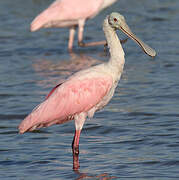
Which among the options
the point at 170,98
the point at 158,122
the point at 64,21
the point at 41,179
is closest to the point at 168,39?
the point at 64,21

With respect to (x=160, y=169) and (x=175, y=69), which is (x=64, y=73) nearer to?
(x=175, y=69)

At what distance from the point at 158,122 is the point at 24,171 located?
241 cm

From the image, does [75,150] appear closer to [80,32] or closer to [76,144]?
[76,144]

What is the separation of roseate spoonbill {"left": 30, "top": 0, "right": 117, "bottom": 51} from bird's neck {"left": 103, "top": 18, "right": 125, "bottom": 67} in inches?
261

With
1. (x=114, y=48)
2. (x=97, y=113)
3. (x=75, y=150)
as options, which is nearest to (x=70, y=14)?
(x=97, y=113)

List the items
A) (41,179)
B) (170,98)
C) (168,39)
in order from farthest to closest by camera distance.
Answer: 1. (168,39)
2. (170,98)
3. (41,179)

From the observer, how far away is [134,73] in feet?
39.5

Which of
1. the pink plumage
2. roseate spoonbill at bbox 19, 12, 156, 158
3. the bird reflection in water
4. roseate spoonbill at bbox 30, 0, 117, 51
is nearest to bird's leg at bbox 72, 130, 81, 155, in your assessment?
roseate spoonbill at bbox 19, 12, 156, 158

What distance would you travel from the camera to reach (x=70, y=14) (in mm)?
15031

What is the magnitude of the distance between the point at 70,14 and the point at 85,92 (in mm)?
7244

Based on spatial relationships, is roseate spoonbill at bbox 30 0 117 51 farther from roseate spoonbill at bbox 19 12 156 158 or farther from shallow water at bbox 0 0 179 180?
roseate spoonbill at bbox 19 12 156 158

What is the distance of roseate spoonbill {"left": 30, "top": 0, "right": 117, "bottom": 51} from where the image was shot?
14758mm

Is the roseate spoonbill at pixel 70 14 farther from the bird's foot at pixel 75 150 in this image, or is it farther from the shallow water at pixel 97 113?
the bird's foot at pixel 75 150

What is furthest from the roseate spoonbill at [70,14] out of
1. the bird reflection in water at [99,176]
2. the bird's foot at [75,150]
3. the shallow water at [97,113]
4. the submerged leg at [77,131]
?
the bird reflection in water at [99,176]
